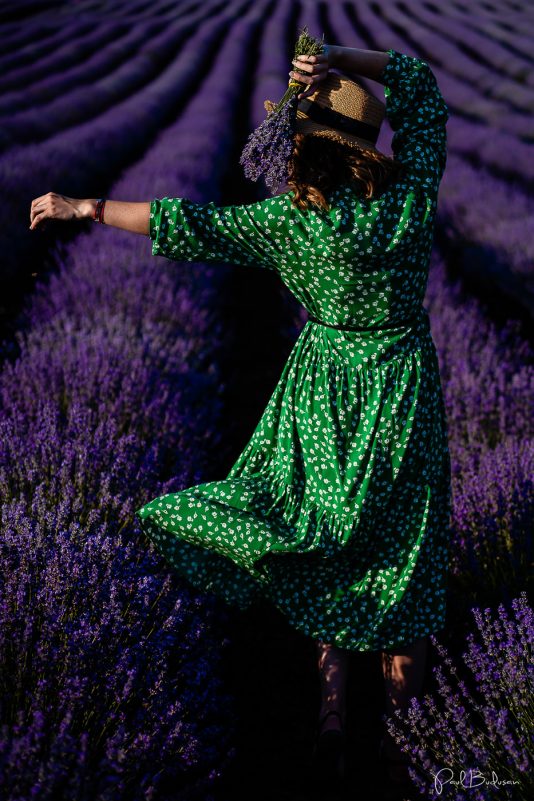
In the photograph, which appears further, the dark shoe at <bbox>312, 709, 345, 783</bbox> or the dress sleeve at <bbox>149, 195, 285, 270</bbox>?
the dark shoe at <bbox>312, 709, 345, 783</bbox>

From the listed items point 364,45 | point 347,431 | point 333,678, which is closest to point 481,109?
point 364,45

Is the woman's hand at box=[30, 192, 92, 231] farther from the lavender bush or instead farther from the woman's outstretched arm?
the lavender bush

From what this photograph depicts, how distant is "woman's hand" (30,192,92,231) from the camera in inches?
60.0

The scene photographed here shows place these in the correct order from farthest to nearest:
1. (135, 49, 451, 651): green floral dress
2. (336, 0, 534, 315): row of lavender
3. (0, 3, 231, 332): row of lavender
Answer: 1. (336, 0, 534, 315): row of lavender
2. (0, 3, 231, 332): row of lavender
3. (135, 49, 451, 651): green floral dress

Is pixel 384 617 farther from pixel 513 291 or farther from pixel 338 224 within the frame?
pixel 513 291

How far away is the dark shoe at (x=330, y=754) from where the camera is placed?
172cm

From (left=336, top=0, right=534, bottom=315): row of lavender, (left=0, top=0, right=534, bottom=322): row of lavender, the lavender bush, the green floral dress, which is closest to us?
the lavender bush

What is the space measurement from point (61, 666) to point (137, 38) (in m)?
19.6

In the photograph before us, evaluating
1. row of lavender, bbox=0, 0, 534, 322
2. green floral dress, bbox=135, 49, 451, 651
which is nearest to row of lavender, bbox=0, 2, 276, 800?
green floral dress, bbox=135, 49, 451, 651

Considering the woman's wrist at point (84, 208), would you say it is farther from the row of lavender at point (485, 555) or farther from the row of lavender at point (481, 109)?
the row of lavender at point (481, 109)

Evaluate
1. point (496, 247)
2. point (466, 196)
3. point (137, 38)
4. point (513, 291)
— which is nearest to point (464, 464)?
point (513, 291)

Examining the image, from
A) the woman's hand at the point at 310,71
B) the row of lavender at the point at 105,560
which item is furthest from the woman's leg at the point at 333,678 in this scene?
the woman's hand at the point at 310,71

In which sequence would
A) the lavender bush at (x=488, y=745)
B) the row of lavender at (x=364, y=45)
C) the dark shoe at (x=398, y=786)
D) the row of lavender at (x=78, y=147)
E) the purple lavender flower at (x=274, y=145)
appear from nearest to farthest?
the lavender bush at (x=488, y=745) < the purple lavender flower at (x=274, y=145) < the dark shoe at (x=398, y=786) < the row of lavender at (x=78, y=147) < the row of lavender at (x=364, y=45)

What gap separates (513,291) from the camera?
494 cm
